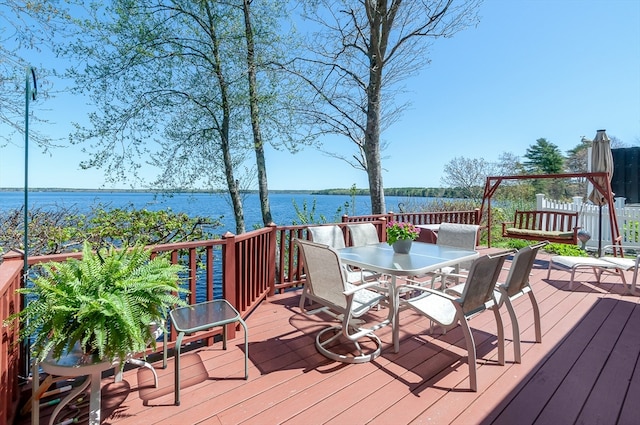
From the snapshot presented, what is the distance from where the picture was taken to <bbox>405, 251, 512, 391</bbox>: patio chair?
2072mm

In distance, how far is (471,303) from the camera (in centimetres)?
220

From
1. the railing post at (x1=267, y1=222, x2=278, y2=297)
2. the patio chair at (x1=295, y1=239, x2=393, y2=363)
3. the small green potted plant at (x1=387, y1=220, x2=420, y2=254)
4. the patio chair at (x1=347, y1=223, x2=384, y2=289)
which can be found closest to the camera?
the patio chair at (x1=295, y1=239, x2=393, y2=363)

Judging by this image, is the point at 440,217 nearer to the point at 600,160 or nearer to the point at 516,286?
the point at 600,160

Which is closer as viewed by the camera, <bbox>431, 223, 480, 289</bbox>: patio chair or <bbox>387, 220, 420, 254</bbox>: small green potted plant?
<bbox>387, 220, 420, 254</bbox>: small green potted plant

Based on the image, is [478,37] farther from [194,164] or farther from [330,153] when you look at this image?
[194,164]

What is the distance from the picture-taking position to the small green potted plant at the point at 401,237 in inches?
127

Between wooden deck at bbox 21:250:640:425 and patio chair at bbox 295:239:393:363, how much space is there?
0.36 ft

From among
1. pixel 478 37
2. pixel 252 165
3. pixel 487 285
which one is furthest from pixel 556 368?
pixel 478 37

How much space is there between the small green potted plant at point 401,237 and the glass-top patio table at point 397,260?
0.08 meters

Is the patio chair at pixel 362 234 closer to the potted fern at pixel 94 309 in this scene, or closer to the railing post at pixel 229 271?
the railing post at pixel 229 271

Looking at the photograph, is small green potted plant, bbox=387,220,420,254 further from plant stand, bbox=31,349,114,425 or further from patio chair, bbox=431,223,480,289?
plant stand, bbox=31,349,114,425

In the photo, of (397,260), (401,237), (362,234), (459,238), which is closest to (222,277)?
(397,260)

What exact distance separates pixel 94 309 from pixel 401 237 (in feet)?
8.84

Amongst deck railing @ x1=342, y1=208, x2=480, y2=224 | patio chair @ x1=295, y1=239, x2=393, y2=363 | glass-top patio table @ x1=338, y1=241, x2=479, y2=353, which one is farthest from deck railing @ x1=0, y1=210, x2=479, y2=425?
deck railing @ x1=342, y1=208, x2=480, y2=224
